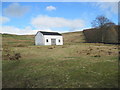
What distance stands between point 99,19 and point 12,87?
63797 mm

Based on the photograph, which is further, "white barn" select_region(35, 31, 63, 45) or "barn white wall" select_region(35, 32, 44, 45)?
"barn white wall" select_region(35, 32, 44, 45)

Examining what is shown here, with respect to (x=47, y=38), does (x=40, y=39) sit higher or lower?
lower

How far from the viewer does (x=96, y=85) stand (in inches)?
375

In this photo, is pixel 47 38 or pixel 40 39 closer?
pixel 47 38

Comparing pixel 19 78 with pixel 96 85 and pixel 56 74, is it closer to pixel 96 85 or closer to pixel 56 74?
pixel 56 74

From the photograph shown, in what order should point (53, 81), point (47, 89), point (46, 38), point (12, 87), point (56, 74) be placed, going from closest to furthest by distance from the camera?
point (47, 89) → point (12, 87) → point (53, 81) → point (56, 74) → point (46, 38)

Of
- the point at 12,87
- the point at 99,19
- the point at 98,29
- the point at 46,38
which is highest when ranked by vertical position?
the point at 99,19

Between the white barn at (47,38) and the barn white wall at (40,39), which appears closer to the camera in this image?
the white barn at (47,38)

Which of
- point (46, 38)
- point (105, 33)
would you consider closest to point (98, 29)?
point (105, 33)

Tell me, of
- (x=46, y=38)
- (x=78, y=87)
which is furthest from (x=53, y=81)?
(x=46, y=38)

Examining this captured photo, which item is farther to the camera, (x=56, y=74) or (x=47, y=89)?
(x=56, y=74)

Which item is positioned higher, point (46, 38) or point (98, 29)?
point (98, 29)

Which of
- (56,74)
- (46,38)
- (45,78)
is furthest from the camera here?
(46,38)

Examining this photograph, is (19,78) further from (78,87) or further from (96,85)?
(96,85)
